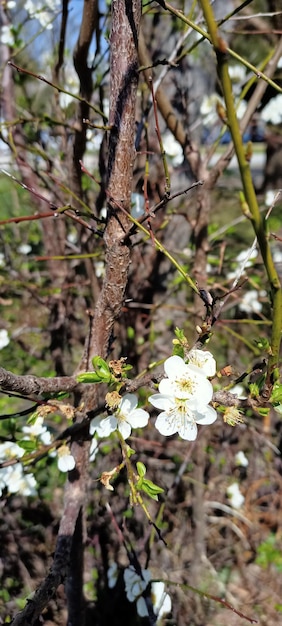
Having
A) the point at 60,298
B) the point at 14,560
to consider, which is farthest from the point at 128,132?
the point at 14,560

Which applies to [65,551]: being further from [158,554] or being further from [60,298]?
[60,298]

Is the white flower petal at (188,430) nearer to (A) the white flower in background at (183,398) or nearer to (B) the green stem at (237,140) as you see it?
(A) the white flower in background at (183,398)

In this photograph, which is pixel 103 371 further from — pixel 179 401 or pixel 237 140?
pixel 237 140

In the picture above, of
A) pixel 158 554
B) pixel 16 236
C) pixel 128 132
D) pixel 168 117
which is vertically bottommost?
pixel 158 554

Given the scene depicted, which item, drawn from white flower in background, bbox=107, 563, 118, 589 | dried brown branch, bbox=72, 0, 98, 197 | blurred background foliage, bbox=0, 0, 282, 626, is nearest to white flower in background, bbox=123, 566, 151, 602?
blurred background foliage, bbox=0, 0, 282, 626

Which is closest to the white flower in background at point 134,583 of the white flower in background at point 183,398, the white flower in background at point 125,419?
the white flower in background at point 125,419

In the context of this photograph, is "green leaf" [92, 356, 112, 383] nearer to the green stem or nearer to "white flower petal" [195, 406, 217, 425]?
"white flower petal" [195, 406, 217, 425]

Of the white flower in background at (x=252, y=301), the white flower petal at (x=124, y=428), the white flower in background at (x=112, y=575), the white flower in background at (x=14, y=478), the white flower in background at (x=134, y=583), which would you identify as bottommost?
the white flower in background at (x=112, y=575)
